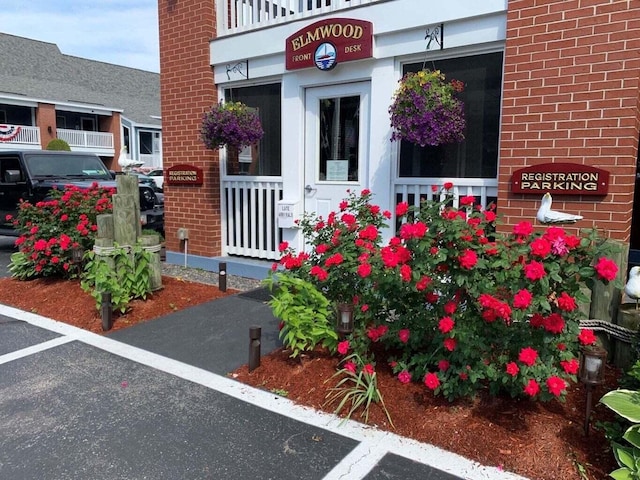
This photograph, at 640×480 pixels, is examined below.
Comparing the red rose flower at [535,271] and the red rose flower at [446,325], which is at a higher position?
the red rose flower at [535,271]

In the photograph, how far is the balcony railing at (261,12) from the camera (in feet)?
18.6

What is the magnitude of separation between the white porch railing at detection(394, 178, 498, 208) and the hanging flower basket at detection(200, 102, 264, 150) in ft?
6.19

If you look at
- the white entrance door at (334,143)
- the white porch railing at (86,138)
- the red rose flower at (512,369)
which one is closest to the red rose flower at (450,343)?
the red rose flower at (512,369)

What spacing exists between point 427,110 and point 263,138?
8.95ft

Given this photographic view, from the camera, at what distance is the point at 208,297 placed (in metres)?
5.52

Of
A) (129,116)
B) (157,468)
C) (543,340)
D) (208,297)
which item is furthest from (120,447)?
(129,116)

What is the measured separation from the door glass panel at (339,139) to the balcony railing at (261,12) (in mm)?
1021

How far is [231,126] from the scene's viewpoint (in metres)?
5.71

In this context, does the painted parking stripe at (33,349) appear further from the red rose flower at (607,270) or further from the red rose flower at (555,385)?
the red rose flower at (607,270)

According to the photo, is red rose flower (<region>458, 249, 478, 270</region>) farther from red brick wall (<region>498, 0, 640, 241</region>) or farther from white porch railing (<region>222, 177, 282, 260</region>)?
white porch railing (<region>222, 177, 282, 260</region>)

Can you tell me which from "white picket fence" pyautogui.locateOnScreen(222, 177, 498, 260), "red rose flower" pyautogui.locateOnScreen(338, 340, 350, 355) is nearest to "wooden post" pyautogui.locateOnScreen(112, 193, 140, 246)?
"white picket fence" pyautogui.locateOnScreen(222, 177, 498, 260)

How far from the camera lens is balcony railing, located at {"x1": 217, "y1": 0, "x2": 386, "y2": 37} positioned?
5.68 m

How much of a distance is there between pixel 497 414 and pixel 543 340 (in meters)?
0.53

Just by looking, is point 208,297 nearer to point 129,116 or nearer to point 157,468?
point 157,468
